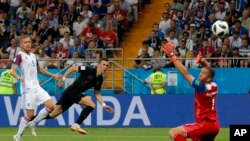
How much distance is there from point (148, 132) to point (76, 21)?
336 inches

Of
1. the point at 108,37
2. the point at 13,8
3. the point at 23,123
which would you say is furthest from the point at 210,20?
the point at 23,123

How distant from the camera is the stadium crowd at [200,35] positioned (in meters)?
26.0

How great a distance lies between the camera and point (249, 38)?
2725 centimetres

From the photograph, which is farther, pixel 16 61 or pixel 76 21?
pixel 76 21

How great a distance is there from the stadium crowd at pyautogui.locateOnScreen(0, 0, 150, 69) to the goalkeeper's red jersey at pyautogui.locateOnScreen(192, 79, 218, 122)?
40.0ft

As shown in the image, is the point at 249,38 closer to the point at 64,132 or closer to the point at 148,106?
the point at 148,106

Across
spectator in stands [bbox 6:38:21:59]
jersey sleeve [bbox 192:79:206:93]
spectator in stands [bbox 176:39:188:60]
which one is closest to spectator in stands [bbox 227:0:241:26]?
spectator in stands [bbox 176:39:188:60]

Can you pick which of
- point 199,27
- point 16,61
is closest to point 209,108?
point 16,61

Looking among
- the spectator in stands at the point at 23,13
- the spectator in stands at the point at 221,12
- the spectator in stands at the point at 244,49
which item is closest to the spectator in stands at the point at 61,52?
the spectator in stands at the point at 23,13

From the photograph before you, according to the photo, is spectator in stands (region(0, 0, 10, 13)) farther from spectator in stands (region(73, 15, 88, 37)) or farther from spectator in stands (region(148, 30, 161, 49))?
spectator in stands (region(148, 30, 161, 49))

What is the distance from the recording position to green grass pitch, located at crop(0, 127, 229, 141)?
20636 millimetres

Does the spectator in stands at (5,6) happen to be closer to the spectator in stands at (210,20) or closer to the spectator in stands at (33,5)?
the spectator in stands at (33,5)

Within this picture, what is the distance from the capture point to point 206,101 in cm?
1509

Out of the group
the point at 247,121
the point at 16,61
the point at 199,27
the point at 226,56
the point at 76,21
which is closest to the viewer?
the point at 16,61
